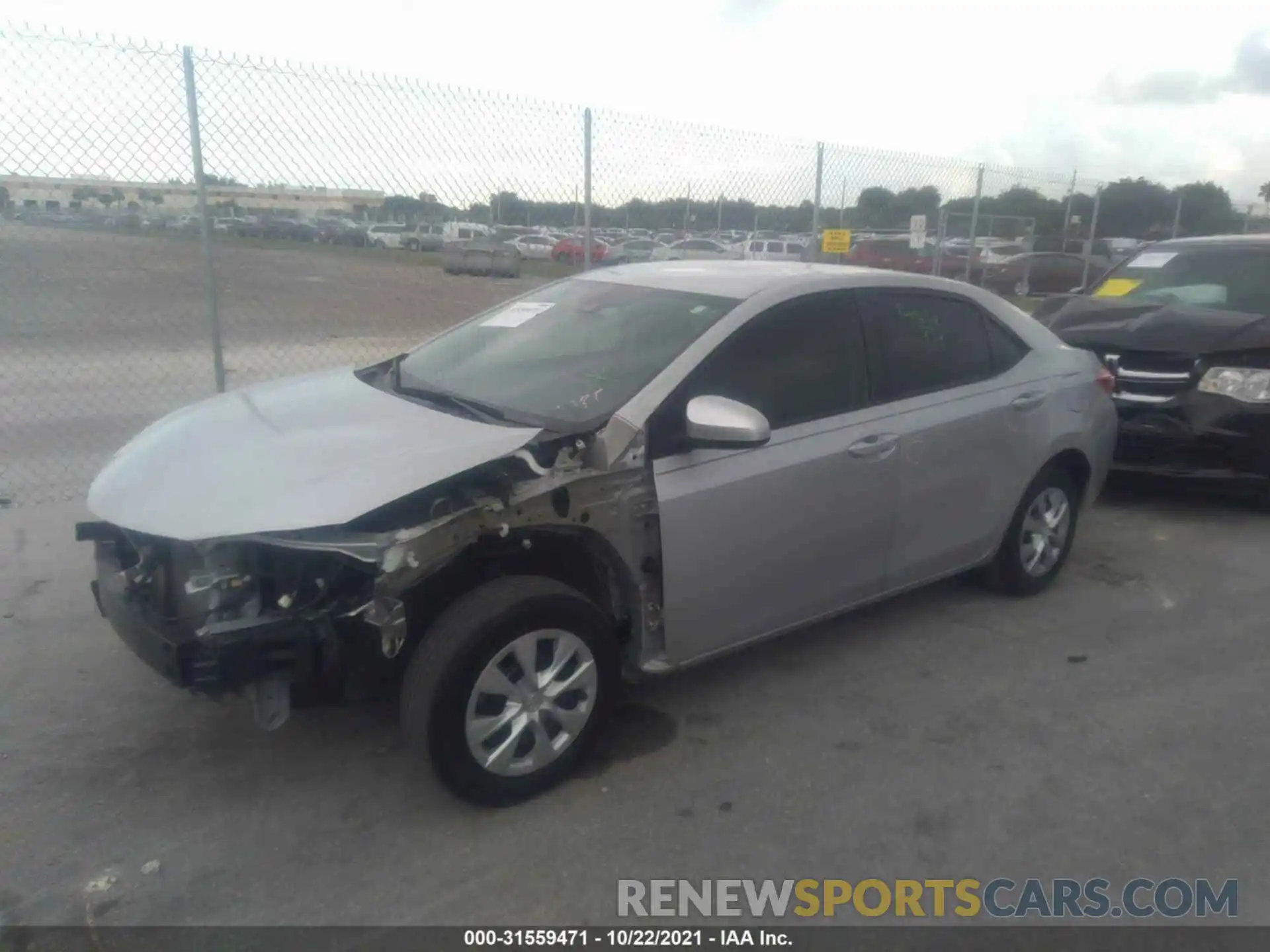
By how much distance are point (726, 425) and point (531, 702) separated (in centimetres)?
113

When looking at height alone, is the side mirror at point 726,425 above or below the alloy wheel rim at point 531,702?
above

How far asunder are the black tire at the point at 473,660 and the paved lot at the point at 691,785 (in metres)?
0.12

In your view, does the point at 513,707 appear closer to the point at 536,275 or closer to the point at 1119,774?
the point at 1119,774

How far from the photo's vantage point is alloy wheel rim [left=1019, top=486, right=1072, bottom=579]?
4.93 m

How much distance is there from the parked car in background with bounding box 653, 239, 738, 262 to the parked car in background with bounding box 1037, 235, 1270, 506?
3.32m

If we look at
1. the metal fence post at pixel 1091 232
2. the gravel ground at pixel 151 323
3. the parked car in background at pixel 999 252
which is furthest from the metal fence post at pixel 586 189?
the metal fence post at pixel 1091 232

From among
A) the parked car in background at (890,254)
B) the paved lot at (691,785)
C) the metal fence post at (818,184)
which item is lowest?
the paved lot at (691,785)

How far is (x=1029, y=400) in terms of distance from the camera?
4.71 meters

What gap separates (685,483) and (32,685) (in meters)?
2.75

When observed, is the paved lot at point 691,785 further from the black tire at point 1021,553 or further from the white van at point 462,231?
the white van at point 462,231

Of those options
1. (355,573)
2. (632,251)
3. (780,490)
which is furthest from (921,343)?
(632,251)

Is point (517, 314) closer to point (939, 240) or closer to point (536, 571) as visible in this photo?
point (536, 571)

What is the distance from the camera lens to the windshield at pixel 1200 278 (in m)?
6.91

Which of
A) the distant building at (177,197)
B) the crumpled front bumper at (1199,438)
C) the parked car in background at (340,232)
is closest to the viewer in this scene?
the distant building at (177,197)
